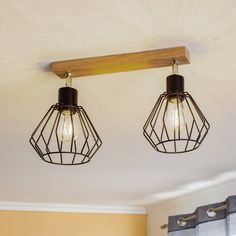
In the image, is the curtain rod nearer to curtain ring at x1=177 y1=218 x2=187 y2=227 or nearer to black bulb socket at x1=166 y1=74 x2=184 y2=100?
curtain ring at x1=177 y1=218 x2=187 y2=227

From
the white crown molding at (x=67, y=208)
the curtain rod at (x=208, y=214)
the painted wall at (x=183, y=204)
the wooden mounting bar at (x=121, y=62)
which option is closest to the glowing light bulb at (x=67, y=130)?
the wooden mounting bar at (x=121, y=62)

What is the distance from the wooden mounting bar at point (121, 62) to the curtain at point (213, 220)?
1.78 m

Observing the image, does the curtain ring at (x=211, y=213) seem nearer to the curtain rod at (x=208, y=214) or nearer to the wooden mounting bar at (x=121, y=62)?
the curtain rod at (x=208, y=214)

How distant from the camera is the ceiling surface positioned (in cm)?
126

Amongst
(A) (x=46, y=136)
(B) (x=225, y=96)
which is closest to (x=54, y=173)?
(A) (x=46, y=136)

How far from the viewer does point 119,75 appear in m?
1.64

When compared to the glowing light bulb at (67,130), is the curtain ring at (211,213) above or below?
above

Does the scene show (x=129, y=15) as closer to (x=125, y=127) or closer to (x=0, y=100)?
(x=0, y=100)

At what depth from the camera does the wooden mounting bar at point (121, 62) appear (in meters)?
1.43

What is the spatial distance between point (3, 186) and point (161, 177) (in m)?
1.31

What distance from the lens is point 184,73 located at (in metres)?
1.61

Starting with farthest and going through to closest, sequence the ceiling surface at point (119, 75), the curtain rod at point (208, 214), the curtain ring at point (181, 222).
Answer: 1. the curtain ring at point (181, 222)
2. the curtain rod at point (208, 214)
3. the ceiling surface at point (119, 75)

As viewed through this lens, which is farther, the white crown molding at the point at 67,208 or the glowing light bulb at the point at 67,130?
the white crown molding at the point at 67,208

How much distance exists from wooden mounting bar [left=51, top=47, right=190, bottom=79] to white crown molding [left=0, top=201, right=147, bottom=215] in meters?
3.11
